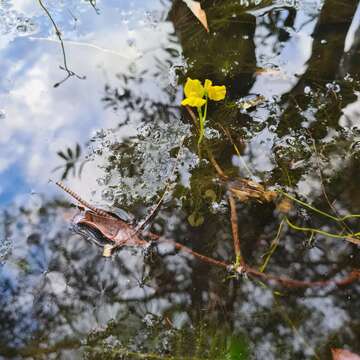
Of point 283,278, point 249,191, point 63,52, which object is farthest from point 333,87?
point 63,52

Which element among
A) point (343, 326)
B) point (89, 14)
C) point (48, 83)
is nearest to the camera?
point (343, 326)

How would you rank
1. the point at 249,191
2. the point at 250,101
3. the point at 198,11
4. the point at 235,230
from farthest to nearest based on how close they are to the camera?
1. the point at 198,11
2. the point at 250,101
3. the point at 249,191
4. the point at 235,230

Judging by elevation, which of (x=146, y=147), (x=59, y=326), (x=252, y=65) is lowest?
(x=59, y=326)

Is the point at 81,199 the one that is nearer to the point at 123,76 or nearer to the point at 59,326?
the point at 59,326

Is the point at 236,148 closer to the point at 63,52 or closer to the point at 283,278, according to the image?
the point at 283,278

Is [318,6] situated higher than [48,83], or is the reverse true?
[318,6]

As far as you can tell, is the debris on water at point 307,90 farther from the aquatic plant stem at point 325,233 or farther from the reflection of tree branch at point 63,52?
the reflection of tree branch at point 63,52

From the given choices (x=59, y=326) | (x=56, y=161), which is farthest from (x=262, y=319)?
(x=56, y=161)

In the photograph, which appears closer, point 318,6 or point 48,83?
point 48,83
